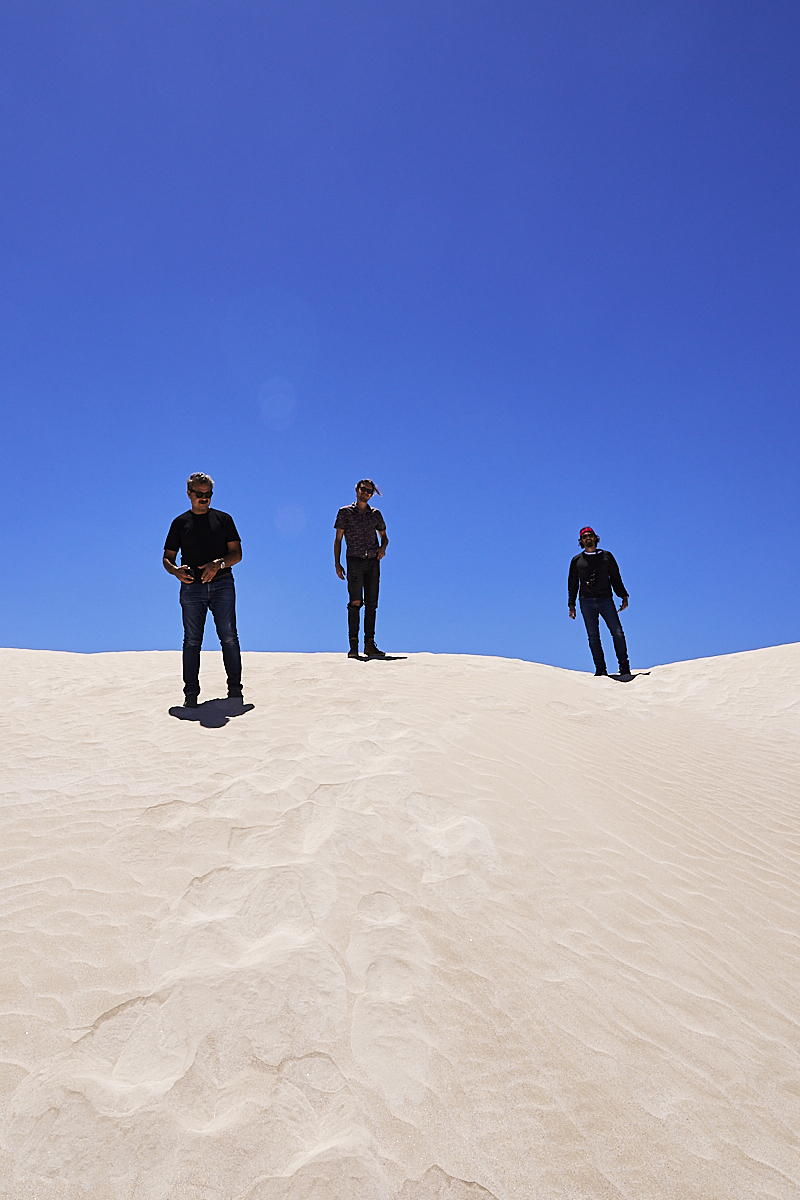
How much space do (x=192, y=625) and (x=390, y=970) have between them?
452 cm

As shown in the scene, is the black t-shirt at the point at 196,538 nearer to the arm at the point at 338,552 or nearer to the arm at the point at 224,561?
the arm at the point at 224,561

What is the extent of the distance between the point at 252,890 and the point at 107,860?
1044 millimetres

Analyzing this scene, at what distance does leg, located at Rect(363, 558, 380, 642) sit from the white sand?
126 inches

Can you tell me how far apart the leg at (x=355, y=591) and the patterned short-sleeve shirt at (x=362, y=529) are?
4.8 inches

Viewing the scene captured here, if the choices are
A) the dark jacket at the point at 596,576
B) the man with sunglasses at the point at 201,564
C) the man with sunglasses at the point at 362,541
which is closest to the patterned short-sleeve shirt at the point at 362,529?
the man with sunglasses at the point at 362,541

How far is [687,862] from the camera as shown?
4.29 m

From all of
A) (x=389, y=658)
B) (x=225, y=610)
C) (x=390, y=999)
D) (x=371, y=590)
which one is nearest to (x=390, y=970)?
(x=390, y=999)

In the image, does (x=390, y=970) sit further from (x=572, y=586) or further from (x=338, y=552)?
(x=572, y=586)

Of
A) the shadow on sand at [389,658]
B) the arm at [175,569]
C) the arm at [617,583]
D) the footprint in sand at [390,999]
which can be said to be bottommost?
the footprint in sand at [390,999]

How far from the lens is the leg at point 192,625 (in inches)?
253

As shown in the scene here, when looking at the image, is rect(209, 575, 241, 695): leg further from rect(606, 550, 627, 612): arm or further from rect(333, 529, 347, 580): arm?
rect(606, 550, 627, 612): arm

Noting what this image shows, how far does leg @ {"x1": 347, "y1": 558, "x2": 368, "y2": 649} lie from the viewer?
862 cm

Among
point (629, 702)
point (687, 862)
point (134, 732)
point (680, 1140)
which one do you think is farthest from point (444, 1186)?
point (629, 702)

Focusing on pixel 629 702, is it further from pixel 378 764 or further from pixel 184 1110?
pixel 184 1110
